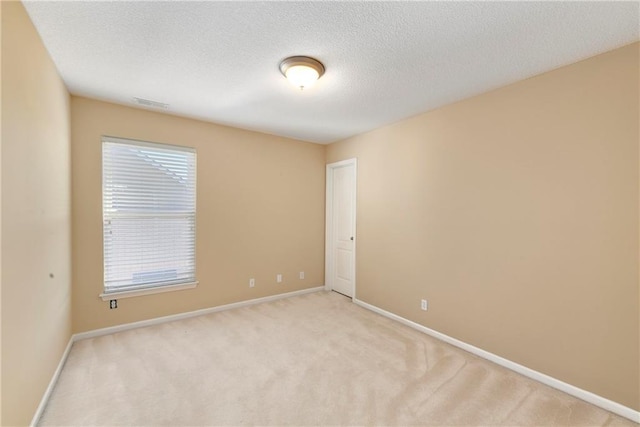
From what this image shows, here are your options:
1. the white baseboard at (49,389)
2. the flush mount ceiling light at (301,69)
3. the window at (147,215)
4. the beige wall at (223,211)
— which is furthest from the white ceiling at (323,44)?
the white baseboard at (49,389)

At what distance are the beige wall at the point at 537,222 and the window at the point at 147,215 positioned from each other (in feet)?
8.92

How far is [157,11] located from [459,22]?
1.81m

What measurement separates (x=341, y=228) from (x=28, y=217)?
3.67 meters

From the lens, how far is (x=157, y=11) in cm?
166

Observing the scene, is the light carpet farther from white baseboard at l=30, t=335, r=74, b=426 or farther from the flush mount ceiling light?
the flush mount ceiling light

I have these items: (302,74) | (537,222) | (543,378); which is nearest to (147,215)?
(302,74)

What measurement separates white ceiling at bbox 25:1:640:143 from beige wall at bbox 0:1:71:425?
12.0 inches

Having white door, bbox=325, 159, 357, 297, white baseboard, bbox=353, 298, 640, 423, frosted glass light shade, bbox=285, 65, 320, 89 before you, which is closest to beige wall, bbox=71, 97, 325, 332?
white door, bbox=325, 159, 357, 297

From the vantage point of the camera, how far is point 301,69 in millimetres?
2166

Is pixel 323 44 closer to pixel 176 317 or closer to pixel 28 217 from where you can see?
pixel 28 217

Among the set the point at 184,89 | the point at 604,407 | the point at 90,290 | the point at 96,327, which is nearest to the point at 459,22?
the point at 184,89

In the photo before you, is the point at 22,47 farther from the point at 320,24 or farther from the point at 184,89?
the point at 320,24

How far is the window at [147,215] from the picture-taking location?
123 inches

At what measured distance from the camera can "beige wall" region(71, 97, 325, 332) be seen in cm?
298
